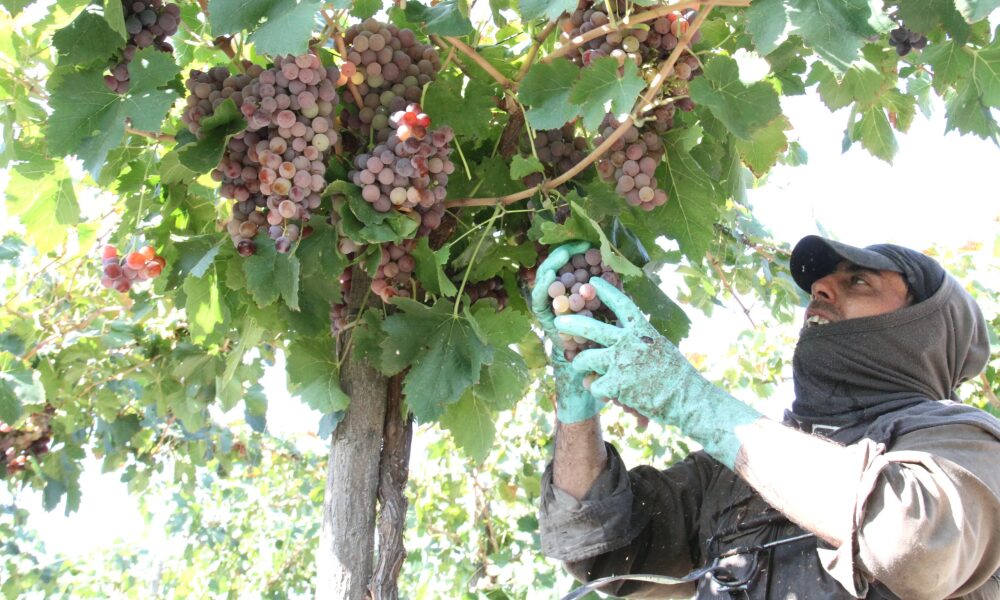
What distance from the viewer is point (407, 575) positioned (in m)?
7.03

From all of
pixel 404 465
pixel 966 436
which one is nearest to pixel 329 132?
pixel 404 465

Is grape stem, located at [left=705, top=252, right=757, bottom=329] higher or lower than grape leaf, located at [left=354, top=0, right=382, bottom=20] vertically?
lower

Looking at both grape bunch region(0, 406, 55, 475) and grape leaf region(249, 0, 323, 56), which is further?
grape bunch region(0, 406, 55, 475)

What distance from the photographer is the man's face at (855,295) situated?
2.79m

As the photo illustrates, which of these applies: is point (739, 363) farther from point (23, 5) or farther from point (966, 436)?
point (23, 5)

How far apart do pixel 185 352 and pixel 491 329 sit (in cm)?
154

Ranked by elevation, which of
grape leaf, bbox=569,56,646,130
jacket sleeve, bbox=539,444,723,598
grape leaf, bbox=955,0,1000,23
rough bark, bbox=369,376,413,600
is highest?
grape leaf, bbox=569,56,646,130

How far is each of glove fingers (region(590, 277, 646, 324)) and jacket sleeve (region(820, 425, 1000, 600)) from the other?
611mm

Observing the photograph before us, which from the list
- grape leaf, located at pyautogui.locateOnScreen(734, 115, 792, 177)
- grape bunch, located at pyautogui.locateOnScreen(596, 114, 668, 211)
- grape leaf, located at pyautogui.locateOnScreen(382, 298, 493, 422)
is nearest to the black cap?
grape leaf, located at pyautogui.locateOnScreen(734, 115, 792, 177)

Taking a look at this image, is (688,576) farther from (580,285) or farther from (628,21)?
(628,21)

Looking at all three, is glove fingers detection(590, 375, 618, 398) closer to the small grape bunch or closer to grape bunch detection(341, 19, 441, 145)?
the small grape bunch

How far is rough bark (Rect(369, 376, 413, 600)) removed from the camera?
2123mm

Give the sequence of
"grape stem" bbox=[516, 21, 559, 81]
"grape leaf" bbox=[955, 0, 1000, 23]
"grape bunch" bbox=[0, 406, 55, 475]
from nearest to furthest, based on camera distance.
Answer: "grape leaf" bbox=[955, 0, 1000, 23]
"grape stem" bbox=[516, 21, 559, 81]
"grape bunch" bbox=[0, 406, 55, 475]

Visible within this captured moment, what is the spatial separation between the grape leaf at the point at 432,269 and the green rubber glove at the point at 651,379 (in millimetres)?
275
